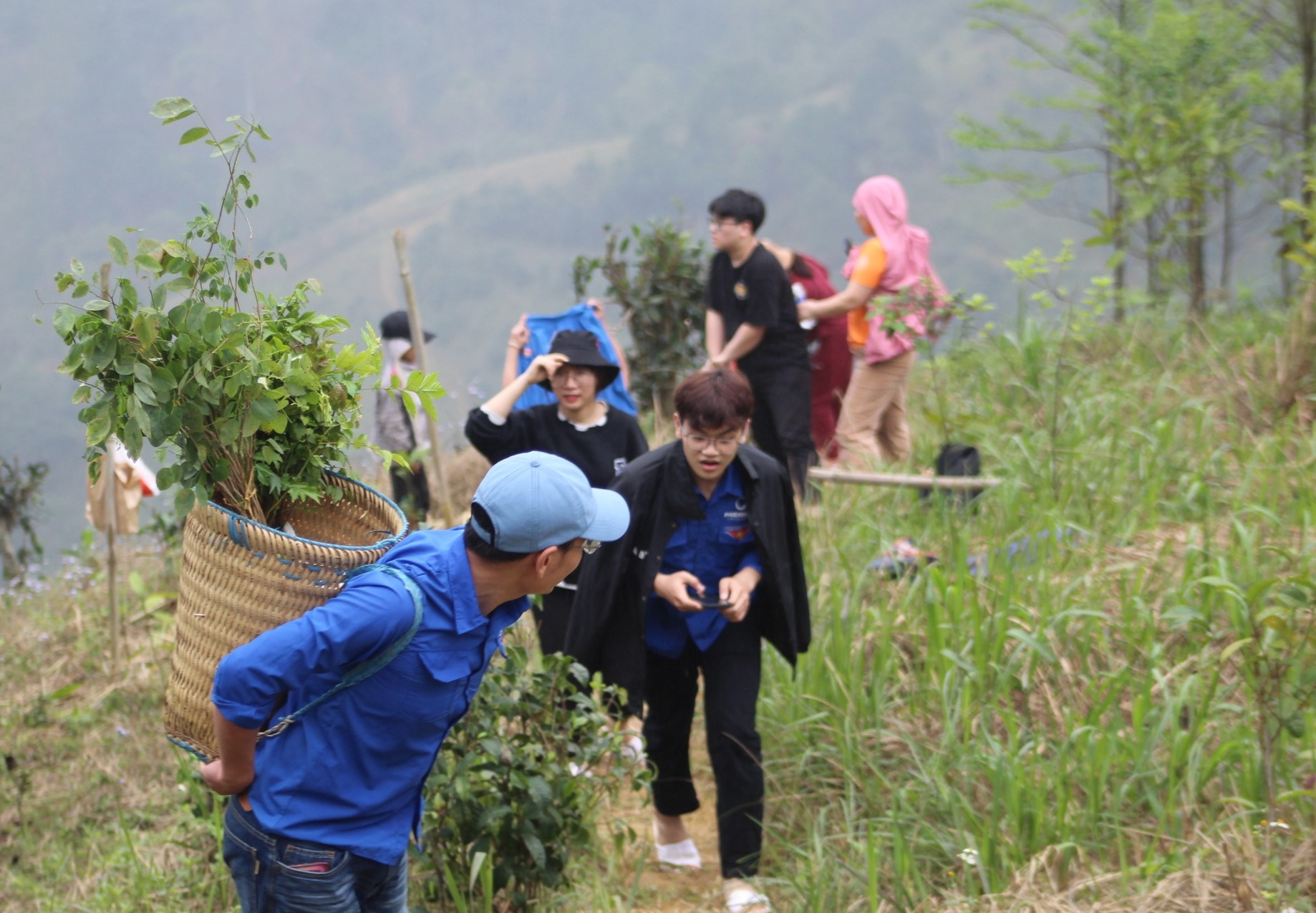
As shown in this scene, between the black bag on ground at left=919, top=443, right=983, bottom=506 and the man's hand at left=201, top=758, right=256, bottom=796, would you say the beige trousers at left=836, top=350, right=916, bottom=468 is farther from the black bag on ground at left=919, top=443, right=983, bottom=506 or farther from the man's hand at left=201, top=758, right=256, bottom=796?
the man's hand at left=201, top=758, right=256, bottom=796

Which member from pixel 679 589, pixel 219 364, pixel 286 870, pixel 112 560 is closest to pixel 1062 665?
pixel 679 589

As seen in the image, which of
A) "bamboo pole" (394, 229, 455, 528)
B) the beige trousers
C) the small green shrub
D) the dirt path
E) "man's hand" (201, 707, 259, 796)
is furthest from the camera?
the beige trousers

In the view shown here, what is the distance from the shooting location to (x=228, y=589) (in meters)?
2.26

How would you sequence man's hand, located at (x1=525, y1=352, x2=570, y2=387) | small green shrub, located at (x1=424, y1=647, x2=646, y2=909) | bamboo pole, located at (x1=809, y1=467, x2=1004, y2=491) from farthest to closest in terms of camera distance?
bamboo pole, located at (x1=809, y1=467, x2=1004, y2=491)
man's hand, located at (x1=525, y1=352, x2=570, y2=387)
small green shrub, located at (x1=424, y1=647, x2=646, y2=909)

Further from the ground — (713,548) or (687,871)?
(713,548)

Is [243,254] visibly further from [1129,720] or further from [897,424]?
[897,424]

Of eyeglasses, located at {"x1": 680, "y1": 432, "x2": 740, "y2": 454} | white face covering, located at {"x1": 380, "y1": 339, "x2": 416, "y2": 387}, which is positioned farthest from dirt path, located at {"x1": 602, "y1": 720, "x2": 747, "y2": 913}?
white face covering, located at {"x1": 380, "y1": 339, "x2": 416, "y2": 387}

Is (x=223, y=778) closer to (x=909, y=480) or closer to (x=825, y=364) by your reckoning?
(x=909, y=480)

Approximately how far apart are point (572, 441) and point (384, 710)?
94.8 inches

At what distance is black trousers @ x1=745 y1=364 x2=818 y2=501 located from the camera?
6.44m

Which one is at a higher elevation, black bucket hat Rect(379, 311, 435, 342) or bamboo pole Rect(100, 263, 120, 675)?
black bucket hat Rect(379, 311, 435, 342)

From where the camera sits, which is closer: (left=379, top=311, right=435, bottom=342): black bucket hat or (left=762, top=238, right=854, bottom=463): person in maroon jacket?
(left=762, top=238, right=854, bottom=463): person in maroon jacket

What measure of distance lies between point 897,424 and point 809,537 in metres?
1.49

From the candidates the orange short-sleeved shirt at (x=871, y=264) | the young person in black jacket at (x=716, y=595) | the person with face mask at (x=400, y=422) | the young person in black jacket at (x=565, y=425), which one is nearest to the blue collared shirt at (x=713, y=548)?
the young person in black jacket at (x=716, y=595)
